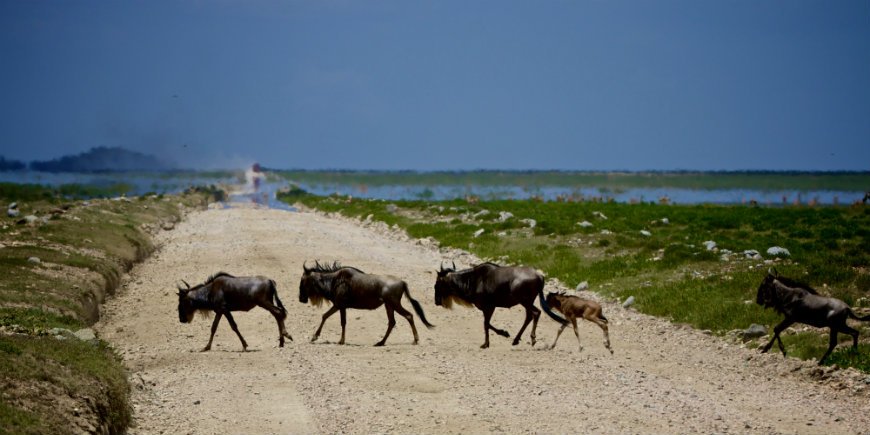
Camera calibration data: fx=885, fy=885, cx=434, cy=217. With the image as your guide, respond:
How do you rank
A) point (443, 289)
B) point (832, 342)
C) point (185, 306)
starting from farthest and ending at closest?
1. point (443, 289)
2. point (185, 306)
3. point (832, 342)

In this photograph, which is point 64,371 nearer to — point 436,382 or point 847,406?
point 436,382

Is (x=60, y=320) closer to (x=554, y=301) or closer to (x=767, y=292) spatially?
(x=554, y=301)

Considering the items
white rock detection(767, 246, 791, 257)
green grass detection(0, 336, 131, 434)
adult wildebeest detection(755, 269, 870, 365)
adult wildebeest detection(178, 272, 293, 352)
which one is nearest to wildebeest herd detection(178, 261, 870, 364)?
adult wildebeest detection(178, 272, 293, 352)

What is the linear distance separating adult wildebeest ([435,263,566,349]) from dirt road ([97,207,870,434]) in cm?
73

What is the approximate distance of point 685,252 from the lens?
27891mm

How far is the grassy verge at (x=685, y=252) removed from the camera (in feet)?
69.4

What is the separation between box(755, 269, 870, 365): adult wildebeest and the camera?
640 inches

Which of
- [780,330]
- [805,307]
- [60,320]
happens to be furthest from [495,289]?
[60,320]

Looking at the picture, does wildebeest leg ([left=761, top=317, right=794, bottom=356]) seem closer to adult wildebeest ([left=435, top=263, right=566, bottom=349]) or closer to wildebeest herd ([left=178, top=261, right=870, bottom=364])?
wildebeest herd ([left=178, top=261, right=870, bottom=364])

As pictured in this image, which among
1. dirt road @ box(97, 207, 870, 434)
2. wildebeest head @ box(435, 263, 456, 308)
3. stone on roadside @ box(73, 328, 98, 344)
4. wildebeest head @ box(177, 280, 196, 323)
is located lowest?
dirt road @ box(97, 207, 870, 434)

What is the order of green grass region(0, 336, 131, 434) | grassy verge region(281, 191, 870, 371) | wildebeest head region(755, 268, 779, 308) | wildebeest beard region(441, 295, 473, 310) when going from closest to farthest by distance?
green grass region(0, 336, 131, 434) < wildebeest head region(755, 268, 779, 308) < wildebeest beard region(441, 295, 473, 310) < grassy verge region(281, 191, 870, 371)

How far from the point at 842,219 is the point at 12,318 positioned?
35.0 meters

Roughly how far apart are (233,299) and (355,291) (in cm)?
249

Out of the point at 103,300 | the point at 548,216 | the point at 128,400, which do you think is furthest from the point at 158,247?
the point at 128,400
